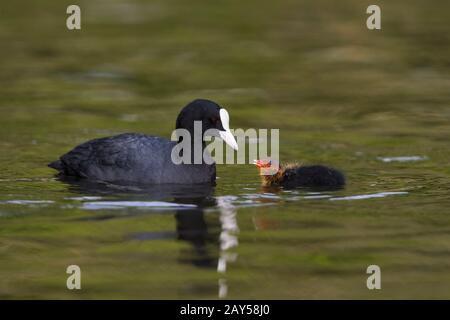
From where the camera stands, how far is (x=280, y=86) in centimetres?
1430

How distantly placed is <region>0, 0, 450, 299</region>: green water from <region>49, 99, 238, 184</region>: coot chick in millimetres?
290

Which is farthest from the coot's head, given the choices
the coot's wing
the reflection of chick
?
the reflection of chick

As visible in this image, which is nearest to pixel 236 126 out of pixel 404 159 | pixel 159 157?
pixel 404 159

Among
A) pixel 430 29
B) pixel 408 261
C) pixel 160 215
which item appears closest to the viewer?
pixel 408 261

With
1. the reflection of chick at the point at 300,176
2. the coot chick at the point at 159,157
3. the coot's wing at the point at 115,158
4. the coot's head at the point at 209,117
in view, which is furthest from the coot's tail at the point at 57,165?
the reflection of chick at the point at 300,176

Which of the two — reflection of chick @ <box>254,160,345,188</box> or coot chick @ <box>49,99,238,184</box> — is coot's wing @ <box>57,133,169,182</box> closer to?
Result: coot chick @ <box>49,99,238,184</box>

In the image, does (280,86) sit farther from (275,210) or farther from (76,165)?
(275,210)

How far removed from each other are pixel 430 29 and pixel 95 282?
12.5m

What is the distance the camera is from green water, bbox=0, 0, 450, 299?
6.79m

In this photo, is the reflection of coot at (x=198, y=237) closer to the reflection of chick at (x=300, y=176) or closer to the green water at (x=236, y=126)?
the green water at (x=236, y=126)

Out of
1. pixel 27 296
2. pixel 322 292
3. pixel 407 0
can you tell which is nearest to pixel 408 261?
pixel 322 292

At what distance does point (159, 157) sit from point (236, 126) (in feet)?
8.50

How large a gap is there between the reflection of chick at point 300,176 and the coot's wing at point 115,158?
972mm
